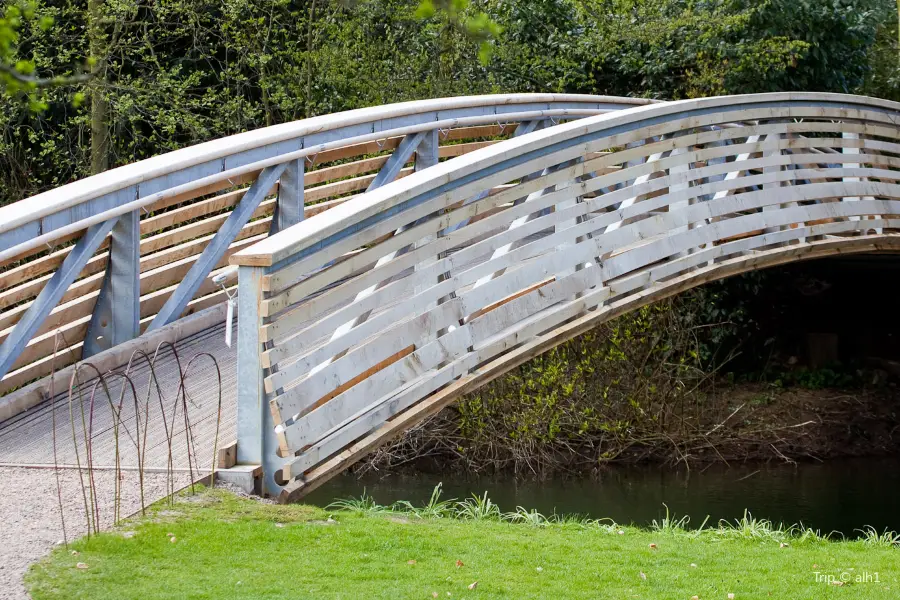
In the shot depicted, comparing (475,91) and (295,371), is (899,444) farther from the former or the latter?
(295,371)

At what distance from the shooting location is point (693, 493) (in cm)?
1124

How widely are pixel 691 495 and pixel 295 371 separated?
23.3 ft

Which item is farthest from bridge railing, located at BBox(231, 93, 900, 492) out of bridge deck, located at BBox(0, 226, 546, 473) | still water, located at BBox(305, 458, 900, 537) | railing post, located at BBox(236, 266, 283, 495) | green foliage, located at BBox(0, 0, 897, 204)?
green foliage, located at BBox(0, 0, 897, 204)

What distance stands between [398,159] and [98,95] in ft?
19.4

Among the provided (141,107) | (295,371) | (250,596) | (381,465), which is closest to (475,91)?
(141,107)

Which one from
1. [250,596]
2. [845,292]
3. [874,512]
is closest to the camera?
[250,596]

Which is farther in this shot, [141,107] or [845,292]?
[845,292]

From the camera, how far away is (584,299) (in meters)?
7.07

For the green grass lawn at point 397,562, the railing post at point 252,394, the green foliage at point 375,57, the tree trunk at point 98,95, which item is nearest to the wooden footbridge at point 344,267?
the railing post at point 252,394

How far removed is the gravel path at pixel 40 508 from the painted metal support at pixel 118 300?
4.50ft

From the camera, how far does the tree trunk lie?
40.6 feet

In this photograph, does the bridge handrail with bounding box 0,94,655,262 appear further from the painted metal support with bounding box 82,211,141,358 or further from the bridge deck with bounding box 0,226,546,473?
the bridge deck with bounding box 0,226,546,473

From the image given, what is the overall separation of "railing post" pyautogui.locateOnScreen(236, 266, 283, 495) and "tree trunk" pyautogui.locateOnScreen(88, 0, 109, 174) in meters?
8.30

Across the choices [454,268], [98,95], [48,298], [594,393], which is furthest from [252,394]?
[98,95]
